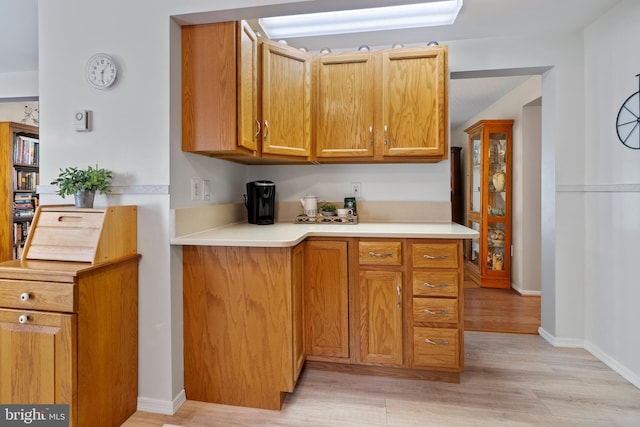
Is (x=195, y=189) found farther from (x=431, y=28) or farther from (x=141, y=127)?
(x=431, y=28)

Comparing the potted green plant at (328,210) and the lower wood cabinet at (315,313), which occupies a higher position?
the potted green plant at (328,210)

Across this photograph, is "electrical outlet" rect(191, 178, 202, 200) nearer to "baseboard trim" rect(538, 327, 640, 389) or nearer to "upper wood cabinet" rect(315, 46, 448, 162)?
"upper wood cabinet" rect(315, 46, 448, 162)

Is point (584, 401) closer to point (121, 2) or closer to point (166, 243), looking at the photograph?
point (166, 243)

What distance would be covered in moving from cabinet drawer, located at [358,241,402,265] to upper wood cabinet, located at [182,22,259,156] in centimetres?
95

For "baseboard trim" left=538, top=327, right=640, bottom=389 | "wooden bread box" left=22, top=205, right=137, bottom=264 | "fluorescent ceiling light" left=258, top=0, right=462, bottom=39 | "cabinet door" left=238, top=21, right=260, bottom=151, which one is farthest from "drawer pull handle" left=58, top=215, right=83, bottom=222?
"baseboard trim" left=538, top=327, right=640, bottom=389

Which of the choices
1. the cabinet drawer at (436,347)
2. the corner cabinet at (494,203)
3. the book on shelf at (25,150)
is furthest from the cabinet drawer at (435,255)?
the book on shelf at (25,150)

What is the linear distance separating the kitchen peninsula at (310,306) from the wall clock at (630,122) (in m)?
1.18

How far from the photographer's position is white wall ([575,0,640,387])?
2.00 metres

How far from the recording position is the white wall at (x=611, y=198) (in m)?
2.00

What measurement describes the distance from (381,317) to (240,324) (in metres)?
0.84

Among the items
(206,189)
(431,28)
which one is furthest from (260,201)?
(431,28)

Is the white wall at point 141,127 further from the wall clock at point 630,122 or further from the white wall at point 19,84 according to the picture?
the white wall at point 19,84

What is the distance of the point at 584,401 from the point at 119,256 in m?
2.58

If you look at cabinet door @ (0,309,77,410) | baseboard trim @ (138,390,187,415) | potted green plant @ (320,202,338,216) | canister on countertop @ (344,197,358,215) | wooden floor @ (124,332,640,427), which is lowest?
wooden floor @ (124,332,640,427)
